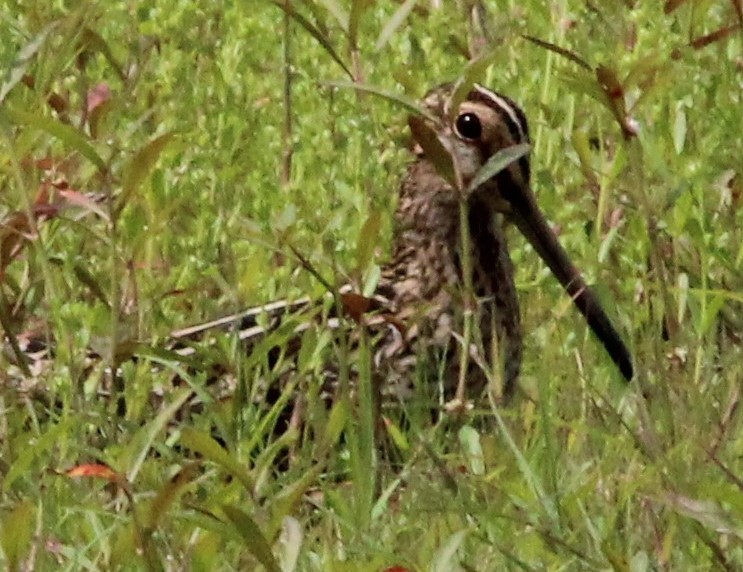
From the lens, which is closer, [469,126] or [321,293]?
[321,293]

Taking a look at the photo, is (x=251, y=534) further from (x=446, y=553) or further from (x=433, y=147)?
(x=433, y=147)

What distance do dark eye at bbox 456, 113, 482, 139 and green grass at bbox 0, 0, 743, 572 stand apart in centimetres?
13

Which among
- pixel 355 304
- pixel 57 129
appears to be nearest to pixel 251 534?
pixel 57 129

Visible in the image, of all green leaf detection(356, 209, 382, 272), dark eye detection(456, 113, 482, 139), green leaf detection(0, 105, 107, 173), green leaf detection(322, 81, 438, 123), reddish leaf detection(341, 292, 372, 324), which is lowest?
reddish leaf detection(341, 292, 372, 324)

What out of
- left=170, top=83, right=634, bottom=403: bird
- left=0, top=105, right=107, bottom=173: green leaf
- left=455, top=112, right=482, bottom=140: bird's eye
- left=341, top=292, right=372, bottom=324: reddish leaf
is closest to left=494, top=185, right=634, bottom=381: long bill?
left=170, top=83, right=634, bottom=403: bird

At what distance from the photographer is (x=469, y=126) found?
4035 millimetres

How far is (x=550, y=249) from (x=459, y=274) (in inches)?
8.0

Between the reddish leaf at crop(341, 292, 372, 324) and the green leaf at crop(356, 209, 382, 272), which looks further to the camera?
the reddish leaf at crop(341, 292, 372, 324)

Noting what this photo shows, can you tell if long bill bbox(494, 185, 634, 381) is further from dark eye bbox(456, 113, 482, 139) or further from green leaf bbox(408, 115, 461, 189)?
green leaf bbox(408, 115, 461, 189)

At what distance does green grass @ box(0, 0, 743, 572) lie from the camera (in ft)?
8.91

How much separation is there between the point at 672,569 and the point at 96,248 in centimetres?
183

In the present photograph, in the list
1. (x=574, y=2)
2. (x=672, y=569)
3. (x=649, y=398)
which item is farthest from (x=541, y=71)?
(x=672, y=569)

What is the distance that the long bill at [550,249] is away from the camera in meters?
3.78

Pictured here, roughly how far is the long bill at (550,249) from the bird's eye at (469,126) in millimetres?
114
